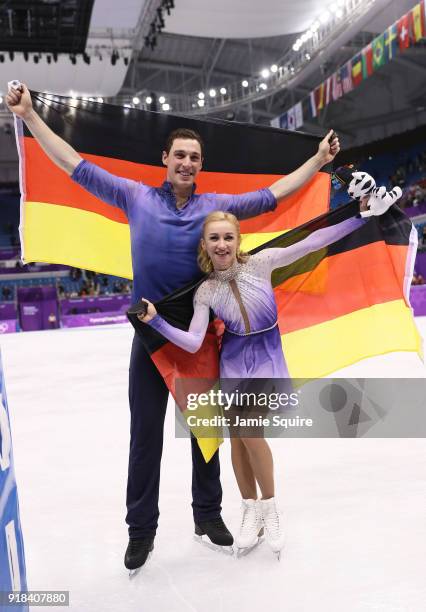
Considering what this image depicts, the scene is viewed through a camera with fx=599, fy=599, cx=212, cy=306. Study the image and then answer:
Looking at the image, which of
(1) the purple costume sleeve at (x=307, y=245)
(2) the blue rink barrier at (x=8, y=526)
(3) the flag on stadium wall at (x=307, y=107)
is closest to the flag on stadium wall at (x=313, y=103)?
(3) the flag on stadium wall at (x=307, y=107)

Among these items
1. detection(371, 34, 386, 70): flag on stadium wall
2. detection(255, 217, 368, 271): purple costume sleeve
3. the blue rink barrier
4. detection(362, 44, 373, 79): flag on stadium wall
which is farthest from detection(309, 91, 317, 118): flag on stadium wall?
the blue rink barrier

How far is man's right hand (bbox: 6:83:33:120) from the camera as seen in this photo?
202cm

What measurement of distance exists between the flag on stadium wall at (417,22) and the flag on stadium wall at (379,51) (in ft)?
4.20

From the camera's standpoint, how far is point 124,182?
2.16 metres

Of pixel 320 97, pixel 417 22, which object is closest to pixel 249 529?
pixel 417 22

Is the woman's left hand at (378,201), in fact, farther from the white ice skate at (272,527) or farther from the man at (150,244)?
the white ice skate at (272,527)

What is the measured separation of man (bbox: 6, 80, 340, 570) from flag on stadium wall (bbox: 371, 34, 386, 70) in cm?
1204

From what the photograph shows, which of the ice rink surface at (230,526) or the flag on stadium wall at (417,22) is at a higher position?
the flag on stadium wall at (417,22)

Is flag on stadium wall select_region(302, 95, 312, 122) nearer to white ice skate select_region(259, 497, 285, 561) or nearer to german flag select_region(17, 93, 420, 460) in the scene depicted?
german flag select_region(17, 93, 420, 460)

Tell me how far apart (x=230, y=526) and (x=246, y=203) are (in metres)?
1.26

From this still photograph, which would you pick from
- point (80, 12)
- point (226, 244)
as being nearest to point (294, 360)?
point (226, 244)

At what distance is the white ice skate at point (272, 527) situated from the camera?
6.71 ft

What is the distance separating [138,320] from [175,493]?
1.10 metres

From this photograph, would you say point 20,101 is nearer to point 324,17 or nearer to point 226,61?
point 324,17
